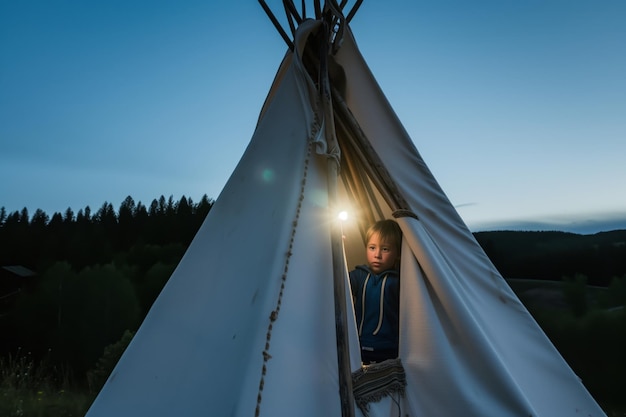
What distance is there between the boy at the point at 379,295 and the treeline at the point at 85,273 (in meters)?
9.17

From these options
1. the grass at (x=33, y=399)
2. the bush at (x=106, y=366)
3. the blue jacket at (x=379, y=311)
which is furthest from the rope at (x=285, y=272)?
the bush at (x=106, y=366)

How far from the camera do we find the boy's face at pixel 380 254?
290cm

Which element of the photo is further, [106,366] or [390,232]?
[106,366]

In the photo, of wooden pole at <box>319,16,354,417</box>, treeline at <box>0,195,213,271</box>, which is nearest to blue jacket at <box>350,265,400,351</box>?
wooden pole at <box>319,16,354,417</box>

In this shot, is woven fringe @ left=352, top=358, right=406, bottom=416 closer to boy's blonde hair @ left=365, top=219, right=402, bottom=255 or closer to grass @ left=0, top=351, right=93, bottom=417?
boy's blonde hair @ left=365, top=219, right=402, bottom=255

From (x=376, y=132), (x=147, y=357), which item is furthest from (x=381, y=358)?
(x=376, y=132)

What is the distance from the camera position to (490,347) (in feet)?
7.70

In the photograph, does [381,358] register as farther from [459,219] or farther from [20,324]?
[20,324]

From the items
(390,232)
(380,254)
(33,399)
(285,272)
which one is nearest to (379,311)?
(380,254)

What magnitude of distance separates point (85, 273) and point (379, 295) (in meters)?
20.4

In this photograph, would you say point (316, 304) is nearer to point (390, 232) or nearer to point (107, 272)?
point (390, 232)

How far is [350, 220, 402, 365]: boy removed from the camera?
9.06 feet

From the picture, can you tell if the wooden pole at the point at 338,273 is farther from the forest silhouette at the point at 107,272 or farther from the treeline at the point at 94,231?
the treeline at the point at 94,231

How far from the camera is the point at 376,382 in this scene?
→ 7.51ft
